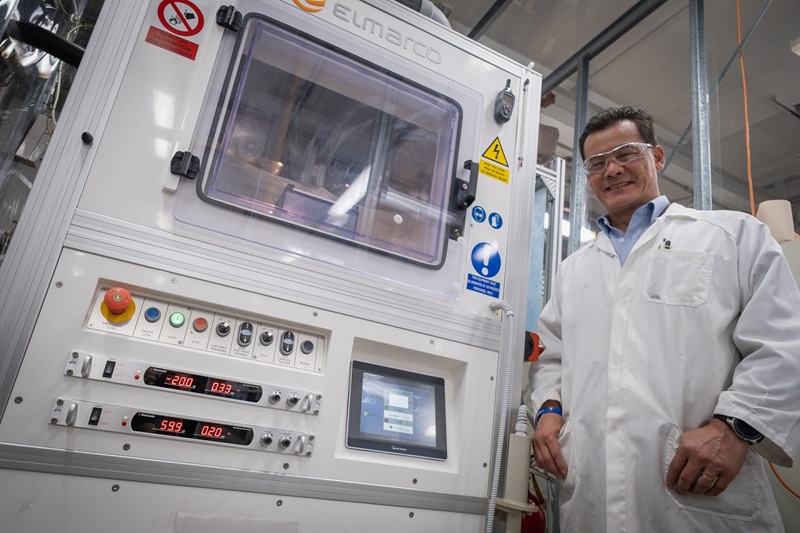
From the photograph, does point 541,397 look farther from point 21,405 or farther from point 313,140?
point 21,405

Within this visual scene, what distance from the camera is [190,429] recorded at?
3.59 ft

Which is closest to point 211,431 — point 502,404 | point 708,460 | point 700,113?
point 502,404

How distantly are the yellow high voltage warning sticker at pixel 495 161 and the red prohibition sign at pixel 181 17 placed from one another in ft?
3.25

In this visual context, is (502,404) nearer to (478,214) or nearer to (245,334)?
(478,214)

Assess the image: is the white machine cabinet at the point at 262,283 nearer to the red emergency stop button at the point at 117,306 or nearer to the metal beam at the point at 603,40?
the red emergency stop button at the point at 117,306

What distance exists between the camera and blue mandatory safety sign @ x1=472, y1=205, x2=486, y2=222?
162 centimetres

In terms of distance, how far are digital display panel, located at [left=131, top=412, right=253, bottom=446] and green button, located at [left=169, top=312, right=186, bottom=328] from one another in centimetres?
21

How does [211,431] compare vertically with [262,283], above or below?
below

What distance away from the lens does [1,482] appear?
0.94 metres

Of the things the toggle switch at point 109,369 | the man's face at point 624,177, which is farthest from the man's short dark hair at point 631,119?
the toggle switch at point 109,369

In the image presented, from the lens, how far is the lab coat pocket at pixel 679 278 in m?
1.35

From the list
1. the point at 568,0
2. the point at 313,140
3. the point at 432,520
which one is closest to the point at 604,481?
the point at 432,520

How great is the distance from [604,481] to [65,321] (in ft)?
4.58

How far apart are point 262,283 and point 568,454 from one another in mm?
1007
